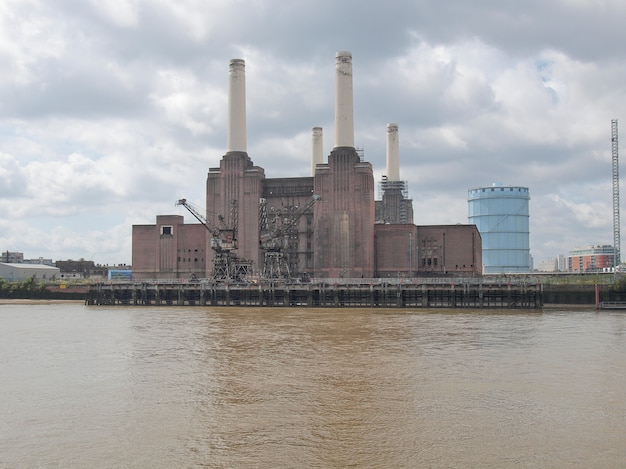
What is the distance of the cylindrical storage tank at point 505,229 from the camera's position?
166 meters

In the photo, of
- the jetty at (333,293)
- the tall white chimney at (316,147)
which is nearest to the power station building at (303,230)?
the jetty at (333,293)

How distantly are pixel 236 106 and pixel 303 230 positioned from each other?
2152cm

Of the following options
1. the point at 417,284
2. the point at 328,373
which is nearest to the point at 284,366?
the point at 328,373

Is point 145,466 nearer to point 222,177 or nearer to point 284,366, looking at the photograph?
point 284,366

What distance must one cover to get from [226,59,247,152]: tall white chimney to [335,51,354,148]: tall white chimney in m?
14.7

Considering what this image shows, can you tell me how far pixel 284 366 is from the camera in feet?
94.3

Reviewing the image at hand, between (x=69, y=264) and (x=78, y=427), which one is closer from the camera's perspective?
(x=78, y=427)

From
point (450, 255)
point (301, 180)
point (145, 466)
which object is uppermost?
point (301, 180)

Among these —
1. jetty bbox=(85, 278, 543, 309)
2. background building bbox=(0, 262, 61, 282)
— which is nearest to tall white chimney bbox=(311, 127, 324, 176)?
jetty bbox=(85, 278, 543, 309)

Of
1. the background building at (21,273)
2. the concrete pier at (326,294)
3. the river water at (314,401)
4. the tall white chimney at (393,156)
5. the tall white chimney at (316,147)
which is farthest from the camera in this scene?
the background building at (21,273)

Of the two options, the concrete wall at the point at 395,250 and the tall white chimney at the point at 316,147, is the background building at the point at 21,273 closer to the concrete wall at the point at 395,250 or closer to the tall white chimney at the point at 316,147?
the tall white chimney at the point at 316,147

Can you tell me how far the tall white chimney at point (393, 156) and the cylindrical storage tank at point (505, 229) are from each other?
5687cm

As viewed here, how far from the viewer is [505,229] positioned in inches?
6560

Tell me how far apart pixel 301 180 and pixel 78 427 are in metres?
82.7
